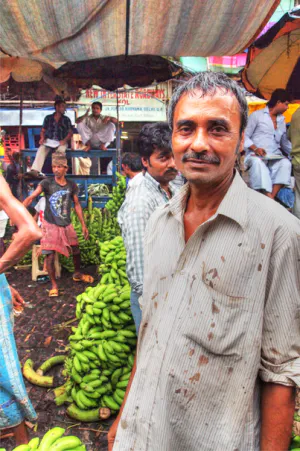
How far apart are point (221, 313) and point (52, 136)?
7.06 meters

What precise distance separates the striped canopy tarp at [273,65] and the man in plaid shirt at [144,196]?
3032 millimetres

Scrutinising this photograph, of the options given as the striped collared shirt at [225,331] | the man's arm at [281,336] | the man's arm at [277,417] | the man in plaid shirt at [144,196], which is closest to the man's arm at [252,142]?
the man in plaid shirt at [144,196]

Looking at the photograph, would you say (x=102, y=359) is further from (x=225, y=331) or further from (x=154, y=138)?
(x=225, y=331)

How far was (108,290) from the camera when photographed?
123 inches

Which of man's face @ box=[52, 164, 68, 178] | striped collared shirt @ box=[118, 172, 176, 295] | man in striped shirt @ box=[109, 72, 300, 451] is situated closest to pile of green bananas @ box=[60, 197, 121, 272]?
man's face @ box=[52, 164, 68, 178]

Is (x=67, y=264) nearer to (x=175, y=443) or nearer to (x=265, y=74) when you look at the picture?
(x=265, y=74)

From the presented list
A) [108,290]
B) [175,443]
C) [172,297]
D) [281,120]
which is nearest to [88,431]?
[108,290]

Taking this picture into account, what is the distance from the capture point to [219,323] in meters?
1.05

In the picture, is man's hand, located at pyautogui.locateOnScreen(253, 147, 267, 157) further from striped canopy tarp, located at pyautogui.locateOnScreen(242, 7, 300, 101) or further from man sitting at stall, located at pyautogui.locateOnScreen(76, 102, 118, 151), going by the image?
man sitting at stall, located at pyautogui.locateOnScreen(76, 102, 118, 151)

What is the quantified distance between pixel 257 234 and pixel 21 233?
1.49m

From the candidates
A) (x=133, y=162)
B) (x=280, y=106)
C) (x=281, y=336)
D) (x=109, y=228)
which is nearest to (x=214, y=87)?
(x=281, y=336)

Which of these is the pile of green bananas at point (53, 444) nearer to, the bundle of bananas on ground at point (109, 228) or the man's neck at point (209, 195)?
the man's neck at point (209, 195)

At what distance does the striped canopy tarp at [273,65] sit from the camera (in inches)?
197

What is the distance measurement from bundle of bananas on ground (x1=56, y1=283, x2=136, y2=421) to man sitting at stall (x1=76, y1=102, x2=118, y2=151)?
5372mm
